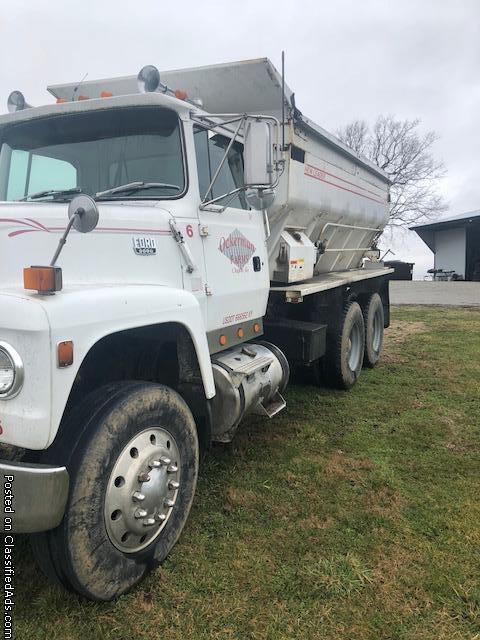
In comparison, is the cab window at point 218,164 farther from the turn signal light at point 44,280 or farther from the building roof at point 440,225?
the building roof at point 440,225

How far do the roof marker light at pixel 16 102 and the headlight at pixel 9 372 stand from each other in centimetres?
251

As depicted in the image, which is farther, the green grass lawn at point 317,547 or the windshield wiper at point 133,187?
the windshield wiper at point 133,187

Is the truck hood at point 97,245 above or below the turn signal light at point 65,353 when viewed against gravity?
above

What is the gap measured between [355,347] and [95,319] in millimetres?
5039

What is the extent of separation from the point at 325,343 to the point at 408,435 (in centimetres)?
145

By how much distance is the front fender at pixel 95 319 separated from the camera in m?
2.24

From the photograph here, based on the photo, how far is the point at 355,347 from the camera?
6.98 meters

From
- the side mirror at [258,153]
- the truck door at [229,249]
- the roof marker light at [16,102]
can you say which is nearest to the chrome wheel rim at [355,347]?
the truck door at [229,249]

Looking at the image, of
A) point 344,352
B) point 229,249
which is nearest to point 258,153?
point 229,249

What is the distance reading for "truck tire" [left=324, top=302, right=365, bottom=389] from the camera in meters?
6.20

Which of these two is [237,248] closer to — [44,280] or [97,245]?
[97,245]

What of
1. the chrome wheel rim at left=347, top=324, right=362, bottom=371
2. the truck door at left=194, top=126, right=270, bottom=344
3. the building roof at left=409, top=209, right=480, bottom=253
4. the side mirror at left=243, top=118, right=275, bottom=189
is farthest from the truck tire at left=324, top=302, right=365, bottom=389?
the building roof at left=409, top=209, right=480, bottom=253

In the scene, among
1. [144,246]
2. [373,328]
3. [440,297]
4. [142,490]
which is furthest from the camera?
[440,297]

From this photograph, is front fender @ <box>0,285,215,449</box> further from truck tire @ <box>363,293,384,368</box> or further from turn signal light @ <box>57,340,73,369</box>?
truck tire @ <box>363,293,384,368</box>
